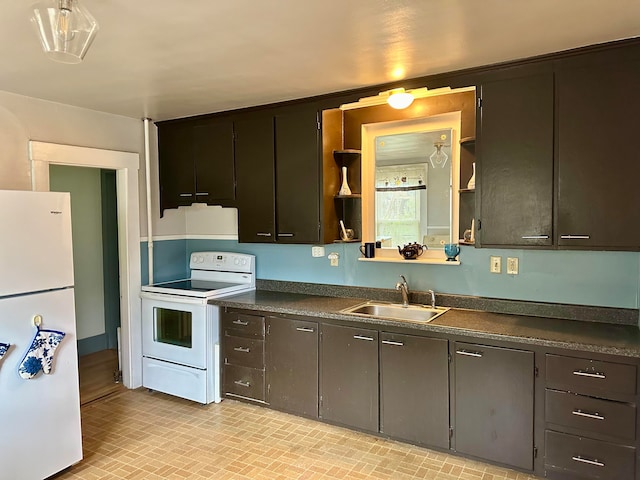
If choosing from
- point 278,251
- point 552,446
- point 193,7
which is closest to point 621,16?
point 193,7

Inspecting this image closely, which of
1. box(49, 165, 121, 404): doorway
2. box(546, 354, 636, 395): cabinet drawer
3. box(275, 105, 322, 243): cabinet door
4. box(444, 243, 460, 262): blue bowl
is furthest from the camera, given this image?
box(49, 165, 121, 404): doorway

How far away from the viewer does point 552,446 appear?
8.11 ft

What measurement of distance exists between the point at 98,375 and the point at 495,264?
3656mm

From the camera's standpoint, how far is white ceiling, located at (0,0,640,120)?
1.90 metres

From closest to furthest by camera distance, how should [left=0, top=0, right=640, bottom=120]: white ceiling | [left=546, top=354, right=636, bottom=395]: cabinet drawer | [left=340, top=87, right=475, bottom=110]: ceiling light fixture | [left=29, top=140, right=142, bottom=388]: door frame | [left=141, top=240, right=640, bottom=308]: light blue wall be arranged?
1. [left=0, top=0, right=640, bottom=120]: white ceiling
2. [left=546, top=354, right=636, bottom=395]: cabinet drawer
3. [left=141, top=240, right=640, bottom=308]: light blue wall
4. [left=340, top=87, right=475, bottom=110]: ceiling light fixture
5. [left=29, top=140, right=142, bottom=388]: door frame

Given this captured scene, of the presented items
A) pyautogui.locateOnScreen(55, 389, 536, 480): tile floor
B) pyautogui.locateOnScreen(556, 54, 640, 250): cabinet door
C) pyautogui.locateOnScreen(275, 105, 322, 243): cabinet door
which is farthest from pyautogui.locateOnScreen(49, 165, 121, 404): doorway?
pyautogui.locateOnScreen(556, 54, 640, 250): cabinet door

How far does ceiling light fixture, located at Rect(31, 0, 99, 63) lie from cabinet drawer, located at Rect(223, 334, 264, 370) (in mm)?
2406

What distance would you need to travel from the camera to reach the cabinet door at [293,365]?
3.24 metres

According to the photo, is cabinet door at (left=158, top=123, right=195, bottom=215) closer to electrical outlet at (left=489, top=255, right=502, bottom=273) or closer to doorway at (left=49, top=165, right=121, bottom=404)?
doorway at (left=49, top=165, right=121, bottom=404)

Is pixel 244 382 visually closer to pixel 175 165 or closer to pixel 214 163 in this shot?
pixel 214 163

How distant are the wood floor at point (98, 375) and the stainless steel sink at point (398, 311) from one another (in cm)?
227

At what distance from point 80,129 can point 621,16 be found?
3545 millimetres

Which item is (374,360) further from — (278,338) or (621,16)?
(621,16)

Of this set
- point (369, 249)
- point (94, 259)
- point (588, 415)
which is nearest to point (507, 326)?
point (588, 415)
